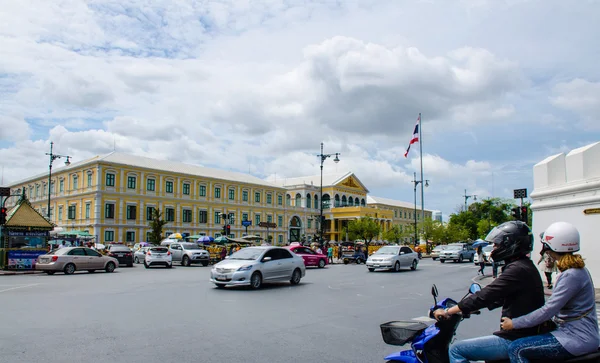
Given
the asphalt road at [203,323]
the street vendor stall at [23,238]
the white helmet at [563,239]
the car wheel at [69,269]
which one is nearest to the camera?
the white helmet at [563,239]

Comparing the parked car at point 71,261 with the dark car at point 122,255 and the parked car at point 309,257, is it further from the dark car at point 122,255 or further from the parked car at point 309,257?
the parked car at point 309,257

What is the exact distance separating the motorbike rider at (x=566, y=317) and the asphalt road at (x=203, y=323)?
3631 millimetres

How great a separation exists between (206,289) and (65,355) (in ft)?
33.4

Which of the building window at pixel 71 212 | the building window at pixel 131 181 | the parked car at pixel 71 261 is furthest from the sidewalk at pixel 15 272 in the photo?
the building window at pixel 71 212

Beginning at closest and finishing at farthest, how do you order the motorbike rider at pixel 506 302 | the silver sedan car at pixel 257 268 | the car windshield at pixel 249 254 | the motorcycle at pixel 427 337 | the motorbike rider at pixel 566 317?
1. the motorbike rider at pixel 566 317
2. the motorbike rider at pixel 506 302
3. the motorcycle at pixel 427 337
4. the silver sedan car at pixel 257 268
5. the car windshield at pixel 249 254

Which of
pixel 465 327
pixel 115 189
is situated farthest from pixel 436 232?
pixel 465 327

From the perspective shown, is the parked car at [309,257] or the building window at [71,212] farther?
the building window at [71,212]

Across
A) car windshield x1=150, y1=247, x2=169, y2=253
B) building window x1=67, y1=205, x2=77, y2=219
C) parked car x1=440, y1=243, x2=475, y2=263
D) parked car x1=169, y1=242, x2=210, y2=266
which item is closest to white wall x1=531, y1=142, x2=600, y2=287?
car windshield x1=150, y1=247, x2=169, y2=253

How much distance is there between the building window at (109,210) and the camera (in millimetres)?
60344

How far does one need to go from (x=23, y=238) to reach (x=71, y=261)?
670cm

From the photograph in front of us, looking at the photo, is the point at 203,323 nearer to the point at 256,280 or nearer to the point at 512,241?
the point at 512,241

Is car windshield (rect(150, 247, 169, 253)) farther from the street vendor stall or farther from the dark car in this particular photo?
the street vendor stall

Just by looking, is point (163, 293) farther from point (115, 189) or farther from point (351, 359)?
point (115, 189)

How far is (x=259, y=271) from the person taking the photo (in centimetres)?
1809
